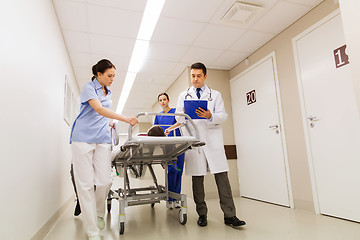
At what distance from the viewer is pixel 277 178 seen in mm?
3521

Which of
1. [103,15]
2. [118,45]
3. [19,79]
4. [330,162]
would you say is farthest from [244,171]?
[19,79]

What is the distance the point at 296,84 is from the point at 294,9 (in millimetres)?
959

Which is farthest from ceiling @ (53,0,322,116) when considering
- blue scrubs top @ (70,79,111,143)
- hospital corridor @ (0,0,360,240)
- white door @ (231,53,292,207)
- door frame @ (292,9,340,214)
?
blue scrubs top @ (70,79,111,143)

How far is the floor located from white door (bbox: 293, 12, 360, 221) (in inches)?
11.1

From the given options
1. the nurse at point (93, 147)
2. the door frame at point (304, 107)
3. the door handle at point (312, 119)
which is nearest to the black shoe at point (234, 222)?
the nurse at point (93, 147)

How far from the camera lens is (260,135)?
3889 mm

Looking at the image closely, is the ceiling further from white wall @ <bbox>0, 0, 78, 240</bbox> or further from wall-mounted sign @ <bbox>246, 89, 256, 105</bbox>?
wall-mounted sign @ <bbox>246, 89, 256, 105</bbox>

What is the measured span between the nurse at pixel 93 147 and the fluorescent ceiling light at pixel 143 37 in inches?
47.1

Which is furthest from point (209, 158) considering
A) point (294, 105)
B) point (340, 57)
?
point (340, 57)

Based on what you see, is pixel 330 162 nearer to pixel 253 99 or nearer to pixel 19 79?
pixel 253 99

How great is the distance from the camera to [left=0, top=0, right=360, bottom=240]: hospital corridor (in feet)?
5.85

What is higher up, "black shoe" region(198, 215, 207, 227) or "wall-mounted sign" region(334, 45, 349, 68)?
"wall-mounted sign" region(334, 45, 349, 68)

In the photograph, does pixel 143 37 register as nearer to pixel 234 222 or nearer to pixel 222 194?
pixel 222 194

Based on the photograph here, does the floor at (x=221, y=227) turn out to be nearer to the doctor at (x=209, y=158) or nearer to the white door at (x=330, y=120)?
the doctor at (x=209, y=158)
